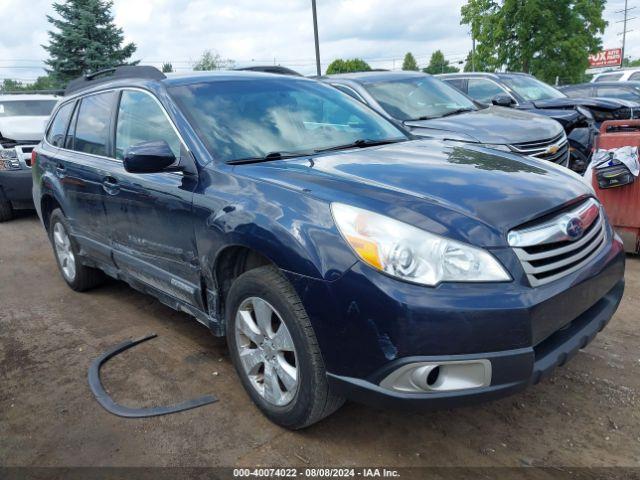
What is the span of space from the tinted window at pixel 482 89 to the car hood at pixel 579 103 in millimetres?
738

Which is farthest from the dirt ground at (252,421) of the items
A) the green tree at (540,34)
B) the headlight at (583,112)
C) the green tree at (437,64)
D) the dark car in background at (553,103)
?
the green tree at (437,64)

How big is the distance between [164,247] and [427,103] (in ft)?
15.7

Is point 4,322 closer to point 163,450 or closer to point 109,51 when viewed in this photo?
point 163,450

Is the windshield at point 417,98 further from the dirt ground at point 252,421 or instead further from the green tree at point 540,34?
the green tree at point 540,34

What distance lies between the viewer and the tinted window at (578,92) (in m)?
13.0

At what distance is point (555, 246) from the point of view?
7.93 ft

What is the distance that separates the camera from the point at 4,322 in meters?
4.48

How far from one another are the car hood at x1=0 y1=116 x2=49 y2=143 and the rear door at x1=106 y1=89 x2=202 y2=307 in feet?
19.0

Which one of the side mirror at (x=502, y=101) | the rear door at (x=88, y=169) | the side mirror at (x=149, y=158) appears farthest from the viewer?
the side mirror at (x=502, y=101)

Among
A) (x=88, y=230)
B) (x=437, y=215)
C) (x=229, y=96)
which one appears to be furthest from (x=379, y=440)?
(x=88, y=230)

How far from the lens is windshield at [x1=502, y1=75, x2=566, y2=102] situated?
9.48 meters

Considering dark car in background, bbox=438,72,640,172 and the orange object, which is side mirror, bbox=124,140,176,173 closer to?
the orange object

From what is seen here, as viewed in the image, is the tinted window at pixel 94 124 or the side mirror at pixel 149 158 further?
the tinted window at pixel 94 124

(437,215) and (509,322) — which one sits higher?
(437,215)
